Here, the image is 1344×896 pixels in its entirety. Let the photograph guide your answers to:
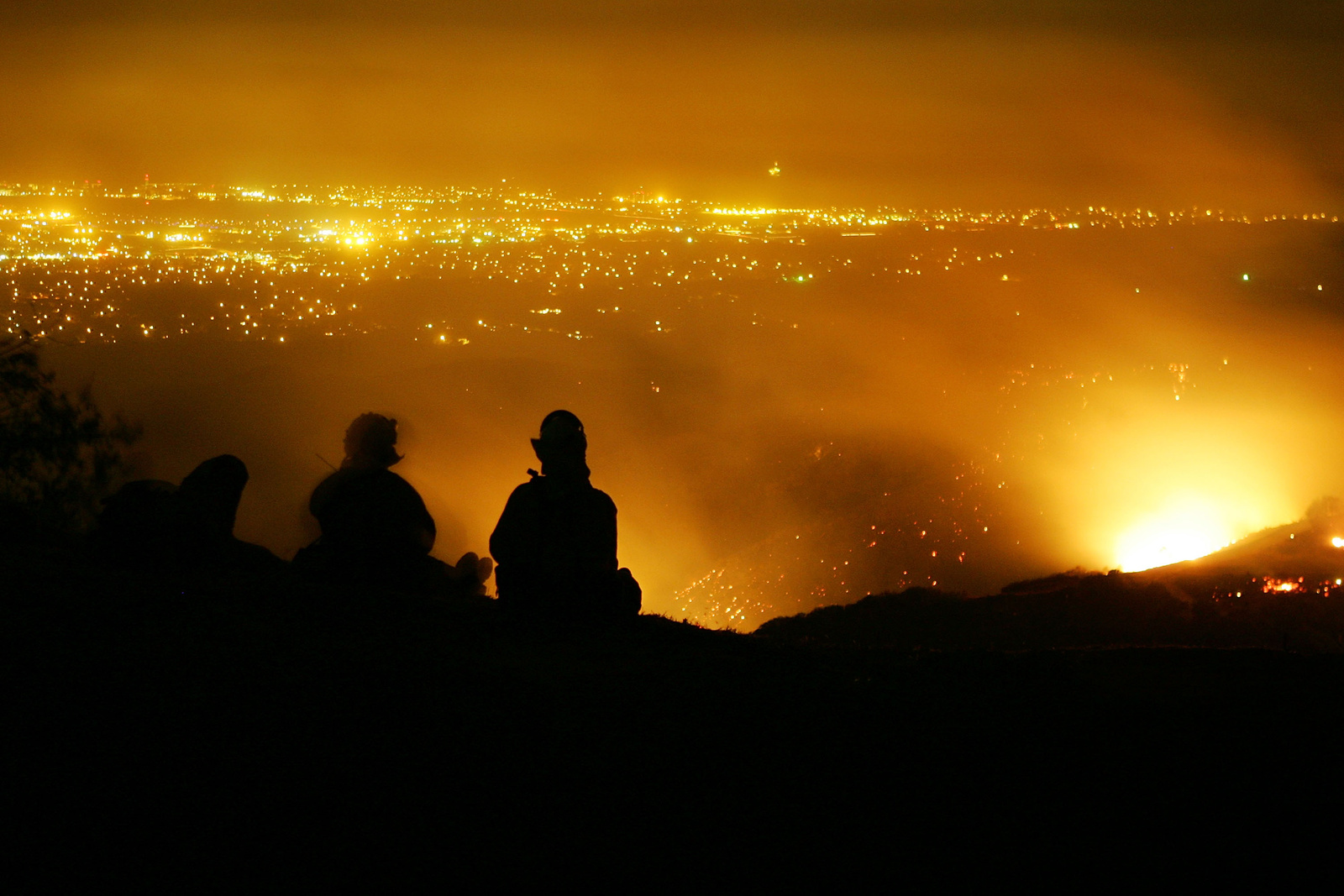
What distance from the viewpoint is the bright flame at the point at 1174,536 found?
29.5 meters

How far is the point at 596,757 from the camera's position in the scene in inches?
173

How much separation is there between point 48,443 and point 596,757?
16609 millimetres

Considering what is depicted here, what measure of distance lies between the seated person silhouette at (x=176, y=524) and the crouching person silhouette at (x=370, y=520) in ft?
2.18

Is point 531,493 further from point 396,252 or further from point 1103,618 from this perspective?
point 396,252

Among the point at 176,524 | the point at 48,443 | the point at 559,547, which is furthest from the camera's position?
the point at 48,443

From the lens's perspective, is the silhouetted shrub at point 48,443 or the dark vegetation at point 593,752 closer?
the dark vegetation at point 593,752

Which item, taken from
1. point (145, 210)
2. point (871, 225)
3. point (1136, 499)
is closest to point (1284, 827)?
point (1136, 499)

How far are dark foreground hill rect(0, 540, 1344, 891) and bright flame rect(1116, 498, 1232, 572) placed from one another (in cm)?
2596

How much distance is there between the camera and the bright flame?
2952cm

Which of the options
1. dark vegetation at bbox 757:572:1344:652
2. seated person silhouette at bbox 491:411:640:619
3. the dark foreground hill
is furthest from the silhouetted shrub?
dark vegetation at bbox 757:572:1344:652

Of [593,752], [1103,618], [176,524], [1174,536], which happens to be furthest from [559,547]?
[1174,536]

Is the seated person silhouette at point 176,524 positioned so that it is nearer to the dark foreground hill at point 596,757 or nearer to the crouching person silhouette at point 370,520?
the crouching person silhouette at point 370,520

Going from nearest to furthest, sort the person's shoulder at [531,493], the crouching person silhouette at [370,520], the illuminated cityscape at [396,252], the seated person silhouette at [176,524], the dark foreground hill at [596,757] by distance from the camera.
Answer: the dark foreground hill at [596,757], the person's shoulder at [531,493], the seated person silhouette at [176,524], the crouching person silhouette at [370,520], the illuminated cityscape at [396,252]

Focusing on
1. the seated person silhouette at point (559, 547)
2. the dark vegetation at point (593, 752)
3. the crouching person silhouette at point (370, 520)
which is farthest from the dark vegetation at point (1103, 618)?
the dark vegetation at point (593, 752)
